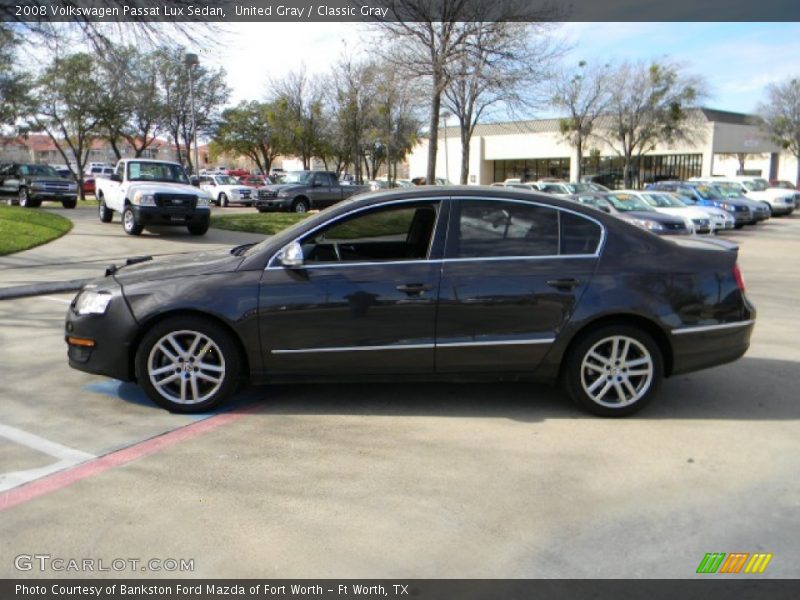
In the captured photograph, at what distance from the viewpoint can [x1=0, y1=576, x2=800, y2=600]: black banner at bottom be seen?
9.07 ft

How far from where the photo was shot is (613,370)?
4.71m

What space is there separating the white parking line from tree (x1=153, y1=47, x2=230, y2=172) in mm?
38849

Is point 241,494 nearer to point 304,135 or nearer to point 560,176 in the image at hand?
point 304,135

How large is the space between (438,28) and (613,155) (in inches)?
1563

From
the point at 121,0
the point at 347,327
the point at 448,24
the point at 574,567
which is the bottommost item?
the point at 574,567

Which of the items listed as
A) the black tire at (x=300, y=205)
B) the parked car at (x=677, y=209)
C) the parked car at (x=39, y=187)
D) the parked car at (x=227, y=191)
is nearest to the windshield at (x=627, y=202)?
the parked car at (x=677, y=209)

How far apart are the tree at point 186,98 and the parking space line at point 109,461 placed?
128ft

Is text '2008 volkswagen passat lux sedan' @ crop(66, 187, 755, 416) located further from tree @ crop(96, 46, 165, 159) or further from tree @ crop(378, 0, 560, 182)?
tree @ crop(96, 46, 165, 159)

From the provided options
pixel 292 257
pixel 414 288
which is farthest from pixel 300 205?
pixel 414 288

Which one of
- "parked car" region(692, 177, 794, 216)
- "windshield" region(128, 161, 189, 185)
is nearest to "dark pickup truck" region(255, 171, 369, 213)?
"windshield" region(128, 161, 189, 185)

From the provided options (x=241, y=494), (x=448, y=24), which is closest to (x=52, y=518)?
(x=241, y=494)

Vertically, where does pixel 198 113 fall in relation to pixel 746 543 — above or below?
above

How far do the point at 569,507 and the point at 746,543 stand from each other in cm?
83

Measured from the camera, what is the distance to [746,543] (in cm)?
317
